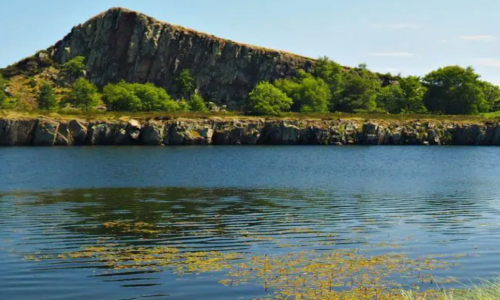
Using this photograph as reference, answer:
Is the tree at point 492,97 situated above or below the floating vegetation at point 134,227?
above

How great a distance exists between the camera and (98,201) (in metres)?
39.5

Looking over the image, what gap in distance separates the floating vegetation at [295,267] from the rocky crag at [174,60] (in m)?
175

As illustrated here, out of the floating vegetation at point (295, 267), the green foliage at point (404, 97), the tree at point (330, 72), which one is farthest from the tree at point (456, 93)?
the floating vegetation at point (295, 267)

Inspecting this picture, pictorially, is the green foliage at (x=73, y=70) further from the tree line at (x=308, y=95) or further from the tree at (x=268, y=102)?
the tree at (x=268, y=102)

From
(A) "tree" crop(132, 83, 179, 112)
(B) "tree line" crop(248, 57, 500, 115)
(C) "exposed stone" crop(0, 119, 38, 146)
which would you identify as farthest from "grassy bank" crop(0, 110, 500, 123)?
(A) "tree" crop(132, 83, 179, 112)

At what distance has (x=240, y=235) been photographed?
26.2 metres

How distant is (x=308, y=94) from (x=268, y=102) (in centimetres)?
1922

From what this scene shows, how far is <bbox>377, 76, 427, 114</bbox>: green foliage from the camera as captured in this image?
170875 millimetres

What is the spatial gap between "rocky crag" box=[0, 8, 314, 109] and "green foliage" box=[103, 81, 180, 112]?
33981 mm

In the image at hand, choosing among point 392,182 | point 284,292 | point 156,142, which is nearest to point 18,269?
point 284,292

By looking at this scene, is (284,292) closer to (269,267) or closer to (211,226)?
(269,267)

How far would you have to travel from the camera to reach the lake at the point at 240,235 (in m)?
17.7

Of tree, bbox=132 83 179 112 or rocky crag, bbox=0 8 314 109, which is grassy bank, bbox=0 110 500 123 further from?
rocky crag, bbox=0 8 314 109

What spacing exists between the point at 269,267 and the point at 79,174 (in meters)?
44.8
